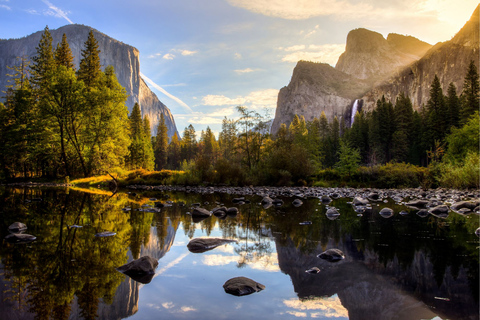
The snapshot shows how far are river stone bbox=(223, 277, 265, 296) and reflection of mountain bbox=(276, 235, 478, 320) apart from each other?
445mm

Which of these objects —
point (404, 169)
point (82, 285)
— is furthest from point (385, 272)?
point (404, 169)

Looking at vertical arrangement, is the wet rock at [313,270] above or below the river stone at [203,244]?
above

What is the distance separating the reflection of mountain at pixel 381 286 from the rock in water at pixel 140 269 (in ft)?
5.64

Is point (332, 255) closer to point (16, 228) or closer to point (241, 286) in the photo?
point (241, 286)

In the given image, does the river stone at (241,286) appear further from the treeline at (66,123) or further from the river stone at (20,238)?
the treeline at (66,123)

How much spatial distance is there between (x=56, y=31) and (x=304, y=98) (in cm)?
16234

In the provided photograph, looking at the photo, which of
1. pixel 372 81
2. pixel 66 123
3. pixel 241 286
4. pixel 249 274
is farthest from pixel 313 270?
pixel 372 81

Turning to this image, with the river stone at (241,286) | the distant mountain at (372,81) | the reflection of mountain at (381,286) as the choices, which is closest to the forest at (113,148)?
the reflection of mountain at (381,286)

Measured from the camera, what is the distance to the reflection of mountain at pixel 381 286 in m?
2.42

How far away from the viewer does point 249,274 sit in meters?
3.42

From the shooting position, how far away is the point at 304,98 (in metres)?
160

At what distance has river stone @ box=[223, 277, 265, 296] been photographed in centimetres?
281

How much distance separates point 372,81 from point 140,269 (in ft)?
655

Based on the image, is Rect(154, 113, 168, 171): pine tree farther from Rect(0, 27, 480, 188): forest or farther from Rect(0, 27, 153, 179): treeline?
Rect(0, 27, 153, 179): treeline
